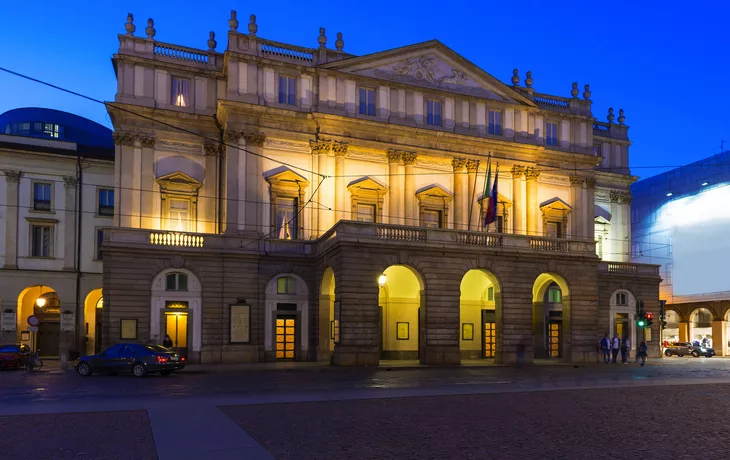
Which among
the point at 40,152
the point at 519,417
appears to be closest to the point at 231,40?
the point at 40,152

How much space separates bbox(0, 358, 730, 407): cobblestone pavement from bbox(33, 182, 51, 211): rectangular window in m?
21.0

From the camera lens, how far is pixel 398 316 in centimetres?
4409

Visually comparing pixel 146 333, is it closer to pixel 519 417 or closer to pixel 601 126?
pixel 519 417

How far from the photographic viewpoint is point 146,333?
3941cm

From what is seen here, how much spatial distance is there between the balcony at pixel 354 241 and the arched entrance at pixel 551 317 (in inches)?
103

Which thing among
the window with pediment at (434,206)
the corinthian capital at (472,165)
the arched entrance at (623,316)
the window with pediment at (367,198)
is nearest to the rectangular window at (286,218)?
the window with pediment at (367,198)

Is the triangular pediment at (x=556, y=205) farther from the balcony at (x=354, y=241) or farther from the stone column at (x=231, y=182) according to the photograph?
the stone column at (x=231, y=182)

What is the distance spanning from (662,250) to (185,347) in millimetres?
56464

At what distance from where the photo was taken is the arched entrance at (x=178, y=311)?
39.9 metres

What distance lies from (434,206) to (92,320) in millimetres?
26170

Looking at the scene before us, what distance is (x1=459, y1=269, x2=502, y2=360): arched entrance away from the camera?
46.4m

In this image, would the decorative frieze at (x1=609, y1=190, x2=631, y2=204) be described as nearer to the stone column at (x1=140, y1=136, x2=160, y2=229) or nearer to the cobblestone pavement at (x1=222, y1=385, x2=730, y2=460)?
the stone column at (x1=140, y1=136, x2=160, y2=229)

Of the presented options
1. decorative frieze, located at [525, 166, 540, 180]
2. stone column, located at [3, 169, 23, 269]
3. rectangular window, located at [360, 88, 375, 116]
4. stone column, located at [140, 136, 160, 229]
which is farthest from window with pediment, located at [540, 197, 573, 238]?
stone column, located at [3, 169, 23, 269]

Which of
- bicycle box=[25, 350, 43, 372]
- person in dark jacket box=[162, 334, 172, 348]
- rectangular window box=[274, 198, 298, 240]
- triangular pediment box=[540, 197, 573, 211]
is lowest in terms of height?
→ bicycle box=[25, 350, 43, 372]
